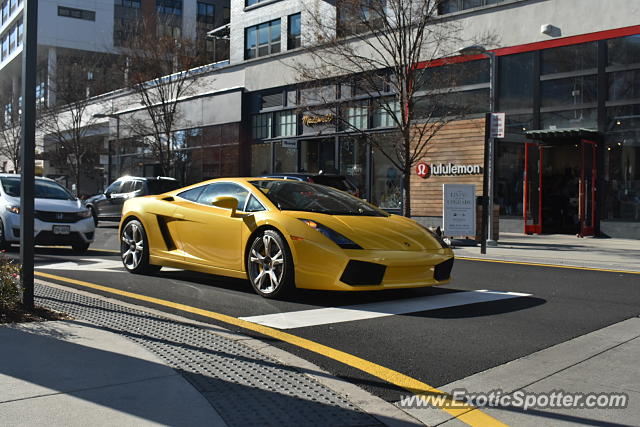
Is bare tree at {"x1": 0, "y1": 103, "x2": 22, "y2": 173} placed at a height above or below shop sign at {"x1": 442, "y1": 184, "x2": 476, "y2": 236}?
above

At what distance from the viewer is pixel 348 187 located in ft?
46.5

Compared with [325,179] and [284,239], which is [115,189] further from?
[284,239]

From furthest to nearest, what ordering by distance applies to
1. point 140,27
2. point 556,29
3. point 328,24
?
point 140,27 < point 556,29 < point 328,24

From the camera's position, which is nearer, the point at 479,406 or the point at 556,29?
the point at 479,406

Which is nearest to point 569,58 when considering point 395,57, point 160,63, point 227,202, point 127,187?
point 395,57

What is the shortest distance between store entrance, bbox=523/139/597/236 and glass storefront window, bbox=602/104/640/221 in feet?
3.51

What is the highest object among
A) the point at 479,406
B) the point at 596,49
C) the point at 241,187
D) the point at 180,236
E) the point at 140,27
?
the point at 140,27

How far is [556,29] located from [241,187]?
51.4 feet

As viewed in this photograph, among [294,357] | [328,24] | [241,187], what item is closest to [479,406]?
[294,357]

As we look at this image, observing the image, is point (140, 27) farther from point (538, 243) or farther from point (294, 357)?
point (294, 357)

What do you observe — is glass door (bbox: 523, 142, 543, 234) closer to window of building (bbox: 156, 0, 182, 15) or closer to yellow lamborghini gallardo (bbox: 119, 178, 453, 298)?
yellow lamborghini gallardo (bbox: 119, 178, 453, 298)

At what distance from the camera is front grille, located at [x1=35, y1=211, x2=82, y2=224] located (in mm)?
11719

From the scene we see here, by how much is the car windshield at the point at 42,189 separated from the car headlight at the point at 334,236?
7.77 meters

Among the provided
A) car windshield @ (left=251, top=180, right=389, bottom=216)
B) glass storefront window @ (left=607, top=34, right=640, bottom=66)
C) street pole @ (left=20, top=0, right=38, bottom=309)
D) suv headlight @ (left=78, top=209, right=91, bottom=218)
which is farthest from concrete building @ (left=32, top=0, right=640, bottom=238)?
street pole @ (left=20, top=0, right=38, bottom=309)
